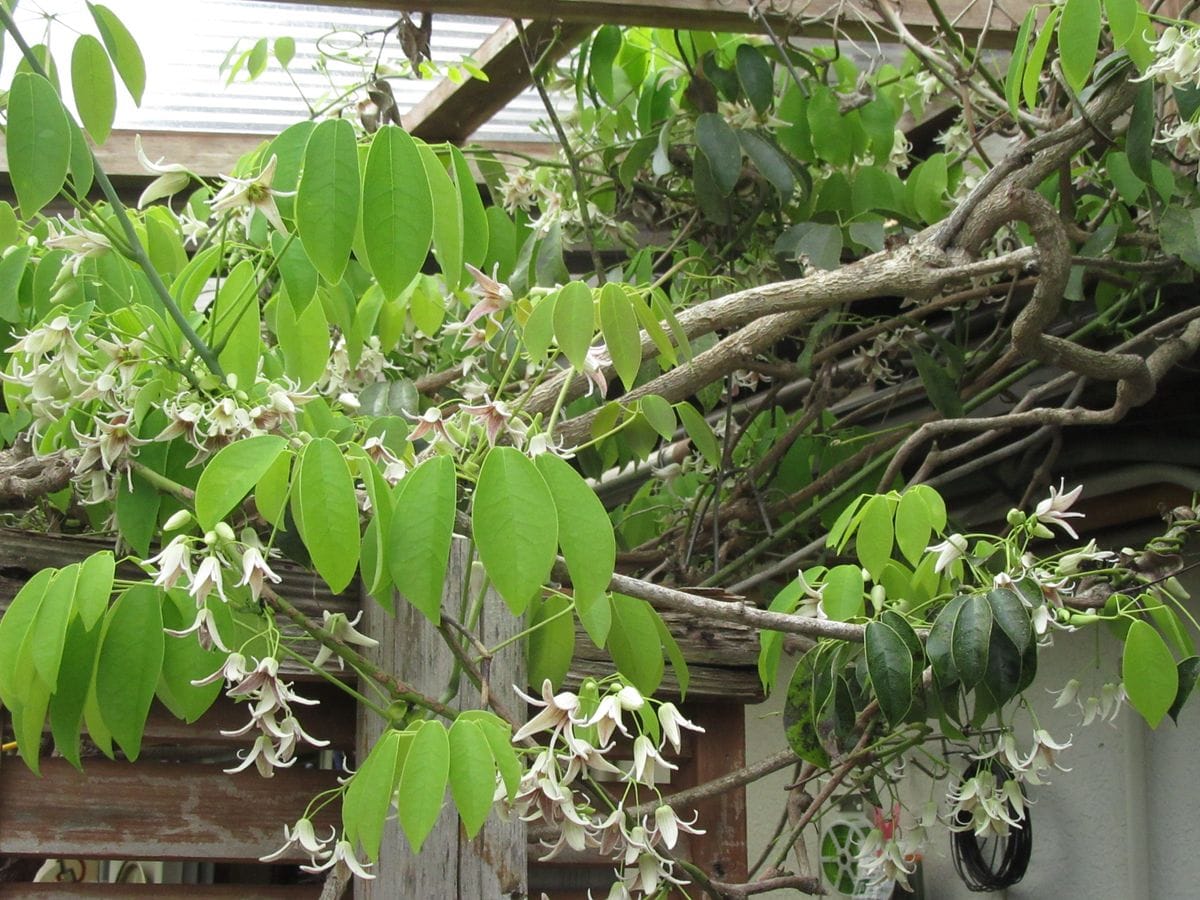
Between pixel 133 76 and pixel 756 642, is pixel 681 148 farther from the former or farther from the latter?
pixel 133 76

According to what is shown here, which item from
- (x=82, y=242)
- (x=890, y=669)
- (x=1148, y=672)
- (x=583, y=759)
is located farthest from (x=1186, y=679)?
(x=82, y=242)

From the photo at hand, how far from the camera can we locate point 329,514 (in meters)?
0.99

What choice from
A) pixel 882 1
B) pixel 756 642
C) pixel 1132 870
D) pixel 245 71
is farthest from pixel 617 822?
pixel 245 71

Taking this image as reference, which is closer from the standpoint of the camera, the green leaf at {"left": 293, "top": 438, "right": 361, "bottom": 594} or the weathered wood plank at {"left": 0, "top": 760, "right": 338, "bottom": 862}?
the green leaf at {"left": 293, "top": 438, "right": 361, "bottom": 594}

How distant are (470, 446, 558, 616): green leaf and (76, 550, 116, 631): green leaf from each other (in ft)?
1.00

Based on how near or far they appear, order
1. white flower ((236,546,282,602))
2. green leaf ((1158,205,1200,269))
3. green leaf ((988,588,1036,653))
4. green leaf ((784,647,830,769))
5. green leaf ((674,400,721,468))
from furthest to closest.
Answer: green leaf ((1158,205,1200,269)), green leaf ((674,400,721,468)), green leaf ((784,647,830,769)), green leaf ((988,588,1036,653)), white flower ((236,546,282,602))

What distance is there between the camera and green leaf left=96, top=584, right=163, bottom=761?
105cm

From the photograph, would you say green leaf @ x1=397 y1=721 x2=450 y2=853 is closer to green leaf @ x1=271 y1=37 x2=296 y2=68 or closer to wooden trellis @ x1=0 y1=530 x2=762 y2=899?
wooden trellis @ x1=0 y1=530 x2=762 y2=899

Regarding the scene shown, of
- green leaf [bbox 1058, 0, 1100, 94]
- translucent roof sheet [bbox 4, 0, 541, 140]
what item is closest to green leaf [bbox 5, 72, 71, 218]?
green leaf [bbox 1058, 0, 1100, 94]

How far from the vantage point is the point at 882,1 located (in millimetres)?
2156

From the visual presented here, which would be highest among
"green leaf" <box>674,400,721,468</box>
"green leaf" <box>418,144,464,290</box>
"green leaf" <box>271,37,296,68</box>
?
"green leaf" <box>271,37,296,68</box>

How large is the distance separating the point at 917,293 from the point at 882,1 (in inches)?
29.6

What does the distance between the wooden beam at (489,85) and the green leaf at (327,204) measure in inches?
47.8

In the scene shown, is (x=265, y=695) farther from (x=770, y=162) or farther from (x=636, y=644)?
(x=770, y=162)
